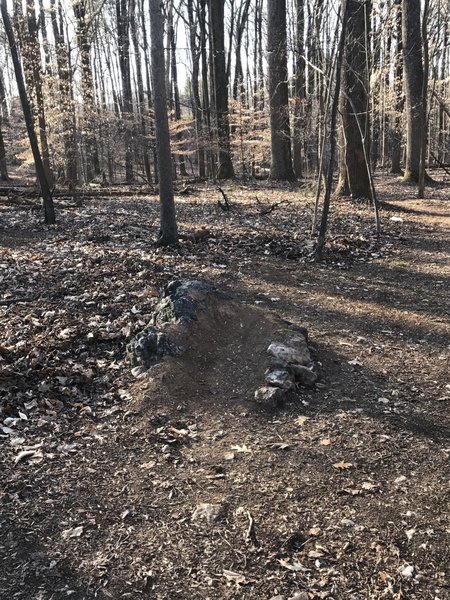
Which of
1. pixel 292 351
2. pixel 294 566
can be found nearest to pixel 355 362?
pixel 292 351

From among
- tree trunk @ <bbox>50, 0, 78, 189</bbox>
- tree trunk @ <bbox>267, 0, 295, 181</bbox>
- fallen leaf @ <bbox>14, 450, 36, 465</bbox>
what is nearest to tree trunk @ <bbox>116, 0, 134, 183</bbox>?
tree trunk @ <bbox>50, 0, 78, 189</bbox>

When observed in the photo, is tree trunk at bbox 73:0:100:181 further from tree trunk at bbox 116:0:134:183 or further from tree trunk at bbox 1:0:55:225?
tree trunk at bbox 1:0:55:225

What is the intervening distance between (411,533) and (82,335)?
3584 mm

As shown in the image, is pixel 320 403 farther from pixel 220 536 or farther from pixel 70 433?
pixel 70 433

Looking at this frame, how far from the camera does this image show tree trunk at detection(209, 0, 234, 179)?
19.8 metres

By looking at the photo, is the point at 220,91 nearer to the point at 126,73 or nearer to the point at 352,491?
the point at 126,73

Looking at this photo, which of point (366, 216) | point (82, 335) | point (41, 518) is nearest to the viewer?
point (41, 518)

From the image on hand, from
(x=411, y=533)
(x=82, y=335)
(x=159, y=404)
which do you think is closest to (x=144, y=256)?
(x=82, y=335)

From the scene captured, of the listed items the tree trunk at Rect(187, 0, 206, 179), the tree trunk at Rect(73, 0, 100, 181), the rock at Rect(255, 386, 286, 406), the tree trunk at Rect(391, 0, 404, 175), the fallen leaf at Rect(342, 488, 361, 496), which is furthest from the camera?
the tree trunk at Rect(187, 0, 206, 179)

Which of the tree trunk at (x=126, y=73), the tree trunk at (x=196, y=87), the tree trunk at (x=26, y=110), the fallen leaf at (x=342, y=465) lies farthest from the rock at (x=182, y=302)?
the tree trunk at (x=126, y=73)

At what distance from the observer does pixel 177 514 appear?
2.98m

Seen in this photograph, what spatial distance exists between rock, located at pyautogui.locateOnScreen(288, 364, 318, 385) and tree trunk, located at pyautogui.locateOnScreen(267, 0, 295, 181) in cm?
1443

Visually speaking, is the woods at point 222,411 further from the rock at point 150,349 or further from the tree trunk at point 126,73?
the tree trunk at point 126,73

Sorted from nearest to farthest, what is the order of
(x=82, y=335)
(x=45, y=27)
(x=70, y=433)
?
1. (x=70, y=433)
2. (x=82, y=335)
3. (x=45, y=27)
